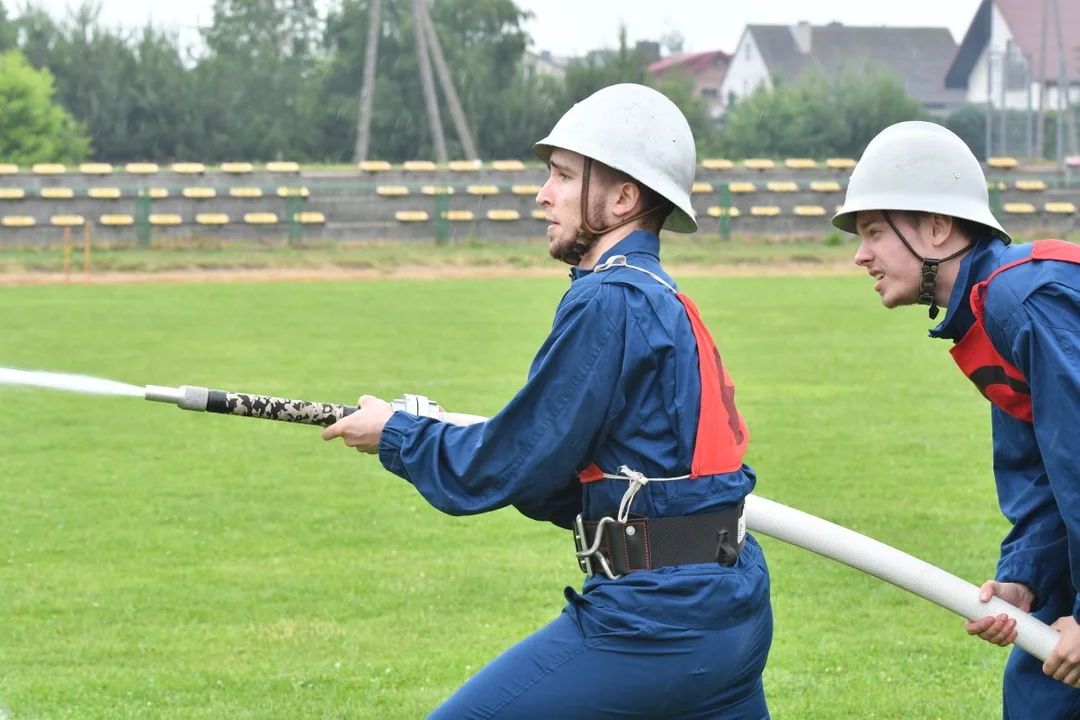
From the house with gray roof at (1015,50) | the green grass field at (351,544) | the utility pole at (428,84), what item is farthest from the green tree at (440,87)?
the green grass field at (351,544)

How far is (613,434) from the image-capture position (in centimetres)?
348

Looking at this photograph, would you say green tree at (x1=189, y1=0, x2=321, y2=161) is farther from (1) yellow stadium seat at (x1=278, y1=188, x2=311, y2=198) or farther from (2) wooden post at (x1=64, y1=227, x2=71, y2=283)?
(2) wooden post at (x1=64, y1=227, x2=71, y2=283)

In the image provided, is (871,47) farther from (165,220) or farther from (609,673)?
(609,673)

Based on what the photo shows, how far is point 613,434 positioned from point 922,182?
124 cm

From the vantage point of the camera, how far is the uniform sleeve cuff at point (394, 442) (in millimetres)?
3629

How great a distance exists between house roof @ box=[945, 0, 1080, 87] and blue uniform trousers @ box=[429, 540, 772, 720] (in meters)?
67.1

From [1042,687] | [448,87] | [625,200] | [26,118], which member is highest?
[448,87]

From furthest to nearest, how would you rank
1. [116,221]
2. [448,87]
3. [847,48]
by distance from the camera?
1. [847,48]
2. [448,87]
3. [116,221]

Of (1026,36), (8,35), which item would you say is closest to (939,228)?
(8,35)

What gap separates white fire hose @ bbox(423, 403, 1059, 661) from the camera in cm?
397

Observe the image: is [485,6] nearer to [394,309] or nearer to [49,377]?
[394,309]

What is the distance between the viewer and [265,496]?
Answer: 34.9 feet

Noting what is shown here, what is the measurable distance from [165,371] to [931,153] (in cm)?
1345

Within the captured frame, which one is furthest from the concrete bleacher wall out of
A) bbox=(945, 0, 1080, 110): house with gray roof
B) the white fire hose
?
the white fire hose
